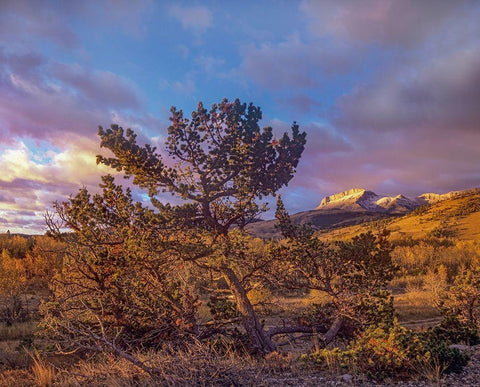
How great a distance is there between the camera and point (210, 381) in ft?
16.9

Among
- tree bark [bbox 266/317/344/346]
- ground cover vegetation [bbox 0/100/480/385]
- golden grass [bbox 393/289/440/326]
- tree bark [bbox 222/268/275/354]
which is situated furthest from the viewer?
golden grass [bbox 393/289/440/326]

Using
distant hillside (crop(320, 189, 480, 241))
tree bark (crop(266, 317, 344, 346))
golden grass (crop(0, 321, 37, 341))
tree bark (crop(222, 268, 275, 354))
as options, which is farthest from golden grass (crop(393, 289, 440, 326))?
distant hillside (crop(320, 189, 480, 241))

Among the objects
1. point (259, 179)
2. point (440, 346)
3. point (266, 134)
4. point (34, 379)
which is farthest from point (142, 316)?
point (440, 346)

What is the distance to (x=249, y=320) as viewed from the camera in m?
8.78

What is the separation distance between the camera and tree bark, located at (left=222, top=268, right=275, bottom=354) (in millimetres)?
8656

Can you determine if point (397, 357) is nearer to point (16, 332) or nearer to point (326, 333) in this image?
point (326, 333)

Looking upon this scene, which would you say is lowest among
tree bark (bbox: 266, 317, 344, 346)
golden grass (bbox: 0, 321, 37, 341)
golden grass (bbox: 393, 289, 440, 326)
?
golden grass (bbox: 393, 289, 440, 326)

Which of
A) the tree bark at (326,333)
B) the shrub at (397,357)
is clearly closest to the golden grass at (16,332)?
the tree bark at (326,333)

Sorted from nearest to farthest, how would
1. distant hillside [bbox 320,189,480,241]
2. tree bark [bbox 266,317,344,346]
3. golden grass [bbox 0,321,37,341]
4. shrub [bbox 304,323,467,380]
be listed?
shrub [bbox 304,323,467,380]
tree bark [bbox 266,317,344,346]
golden grass [bbox 0,321,37,341]
distant hillside [bbox 320,189,480,241]

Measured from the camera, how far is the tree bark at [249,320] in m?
8.66

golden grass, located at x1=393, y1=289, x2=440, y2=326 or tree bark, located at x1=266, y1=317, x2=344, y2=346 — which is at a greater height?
tree bark, located at x1=266, y1=317, x2=344, y2=346

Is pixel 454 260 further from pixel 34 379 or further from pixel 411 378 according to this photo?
pixel 34 379

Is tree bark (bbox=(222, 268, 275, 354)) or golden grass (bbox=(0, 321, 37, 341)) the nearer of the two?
tree bark (bbox=(222, 268, 275, 354))

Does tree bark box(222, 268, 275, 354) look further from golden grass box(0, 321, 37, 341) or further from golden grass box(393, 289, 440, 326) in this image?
golden grass box(0, 321, 37, 341)
